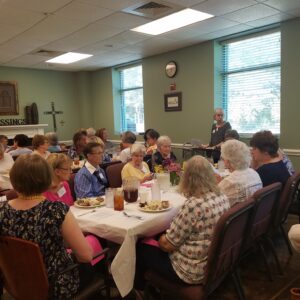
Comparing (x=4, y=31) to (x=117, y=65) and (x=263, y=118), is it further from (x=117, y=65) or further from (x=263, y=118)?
(x=263, y=118)

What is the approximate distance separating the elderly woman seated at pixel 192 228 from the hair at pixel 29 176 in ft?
2.50

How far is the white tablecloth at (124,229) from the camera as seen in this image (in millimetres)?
2021

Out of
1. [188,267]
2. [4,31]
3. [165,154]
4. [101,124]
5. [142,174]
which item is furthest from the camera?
[101,124]

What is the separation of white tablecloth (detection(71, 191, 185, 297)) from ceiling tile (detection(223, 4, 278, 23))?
3.08 meters

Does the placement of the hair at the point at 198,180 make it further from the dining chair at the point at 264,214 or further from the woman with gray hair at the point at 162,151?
the woman with gray hair at the point at 162,151

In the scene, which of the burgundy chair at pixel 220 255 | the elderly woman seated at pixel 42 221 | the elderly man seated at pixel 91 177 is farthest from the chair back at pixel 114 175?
the elderly woman seated at pixel 42 221

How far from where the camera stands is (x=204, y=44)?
5.93 meters

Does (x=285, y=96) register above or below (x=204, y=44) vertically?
below

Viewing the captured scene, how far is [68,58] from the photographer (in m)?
6.97

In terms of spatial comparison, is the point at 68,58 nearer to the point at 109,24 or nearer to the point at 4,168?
the point at 109,24

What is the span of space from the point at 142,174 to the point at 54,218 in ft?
6.10

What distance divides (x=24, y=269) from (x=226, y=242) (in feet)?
3.49

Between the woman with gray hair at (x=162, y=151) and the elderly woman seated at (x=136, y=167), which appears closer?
the elderly woman seated at (x=136, y=167)

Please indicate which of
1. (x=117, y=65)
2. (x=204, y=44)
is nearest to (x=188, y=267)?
(x=204, y=44)
